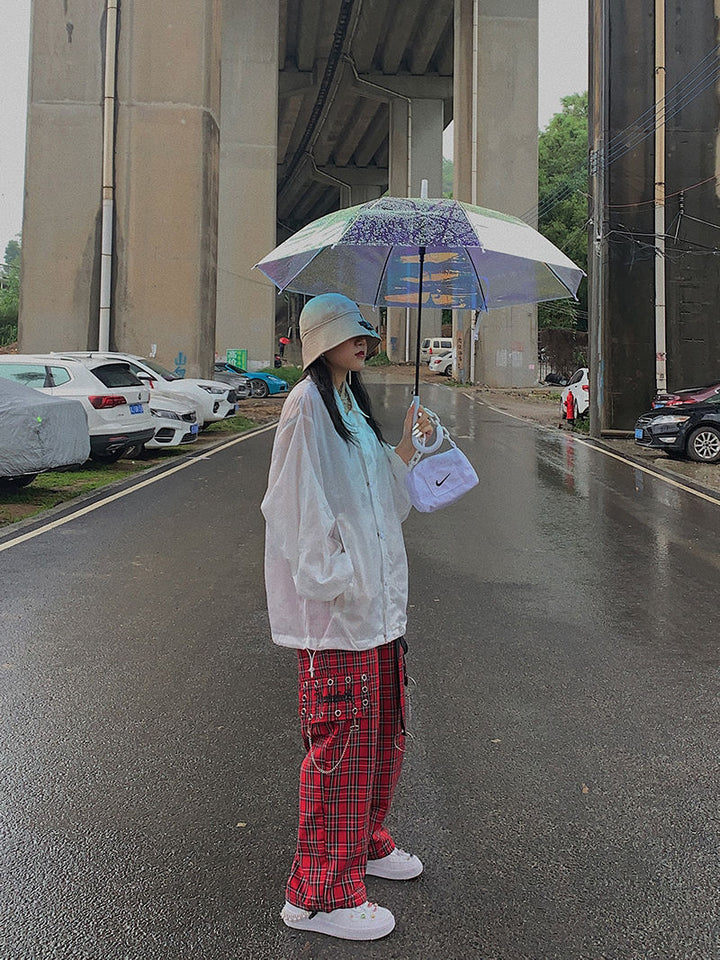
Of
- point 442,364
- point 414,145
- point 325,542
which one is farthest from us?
point 414,145

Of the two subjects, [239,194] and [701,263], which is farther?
[239,194]

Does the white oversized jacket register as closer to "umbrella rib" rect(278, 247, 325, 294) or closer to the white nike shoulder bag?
the white nike shoulder bag

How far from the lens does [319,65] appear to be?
53938 millimetres

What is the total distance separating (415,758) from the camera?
430 cm

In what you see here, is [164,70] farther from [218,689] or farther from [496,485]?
[218,689]

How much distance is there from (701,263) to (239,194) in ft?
80.7

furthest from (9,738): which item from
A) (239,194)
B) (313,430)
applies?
(239,194)

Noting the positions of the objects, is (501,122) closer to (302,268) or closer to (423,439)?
(302,268)

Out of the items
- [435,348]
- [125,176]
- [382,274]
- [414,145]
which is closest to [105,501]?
[382,274]

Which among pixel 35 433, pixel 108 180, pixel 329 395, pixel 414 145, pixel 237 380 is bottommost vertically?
pixel 329 395

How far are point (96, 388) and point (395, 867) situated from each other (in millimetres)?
11616

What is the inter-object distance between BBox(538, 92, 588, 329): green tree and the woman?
5263 centimetres

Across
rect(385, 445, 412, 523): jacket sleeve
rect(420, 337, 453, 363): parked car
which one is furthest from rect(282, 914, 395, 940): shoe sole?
rect(420, 337, 453, 363): parked car

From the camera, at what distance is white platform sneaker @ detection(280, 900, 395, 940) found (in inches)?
115
